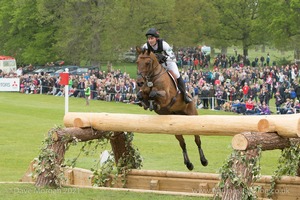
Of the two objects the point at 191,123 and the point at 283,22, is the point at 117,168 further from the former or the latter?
the point at 283,22

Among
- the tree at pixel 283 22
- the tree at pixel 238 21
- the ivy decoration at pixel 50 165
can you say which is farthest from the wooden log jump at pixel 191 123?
the tree at pixel 238 21

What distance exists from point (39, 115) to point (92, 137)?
25.1 m

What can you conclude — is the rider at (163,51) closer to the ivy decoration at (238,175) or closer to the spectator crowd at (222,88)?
the ivy decoration at (238,175)

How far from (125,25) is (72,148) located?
4363 cm

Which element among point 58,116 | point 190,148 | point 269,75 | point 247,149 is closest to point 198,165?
point 190,148

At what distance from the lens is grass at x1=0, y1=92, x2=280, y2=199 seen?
19891 millimetres

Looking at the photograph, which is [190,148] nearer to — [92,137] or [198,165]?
[198,165]

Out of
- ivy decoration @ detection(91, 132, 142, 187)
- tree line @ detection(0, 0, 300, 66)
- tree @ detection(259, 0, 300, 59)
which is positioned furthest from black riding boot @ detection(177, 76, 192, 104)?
tree @ detection(259, 0, 300, 59)

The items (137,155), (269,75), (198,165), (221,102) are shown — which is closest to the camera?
(137,155)

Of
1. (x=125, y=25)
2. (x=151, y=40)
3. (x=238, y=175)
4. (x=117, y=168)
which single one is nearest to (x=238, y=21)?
(x=125, y=25)

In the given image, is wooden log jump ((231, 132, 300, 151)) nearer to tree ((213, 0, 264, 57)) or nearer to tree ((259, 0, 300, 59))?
tree ((259, 0, 300, 59))

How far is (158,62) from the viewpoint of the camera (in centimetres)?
1331

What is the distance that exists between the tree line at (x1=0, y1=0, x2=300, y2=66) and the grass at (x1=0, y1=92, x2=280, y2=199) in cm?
2463

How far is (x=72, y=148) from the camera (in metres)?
24.9
